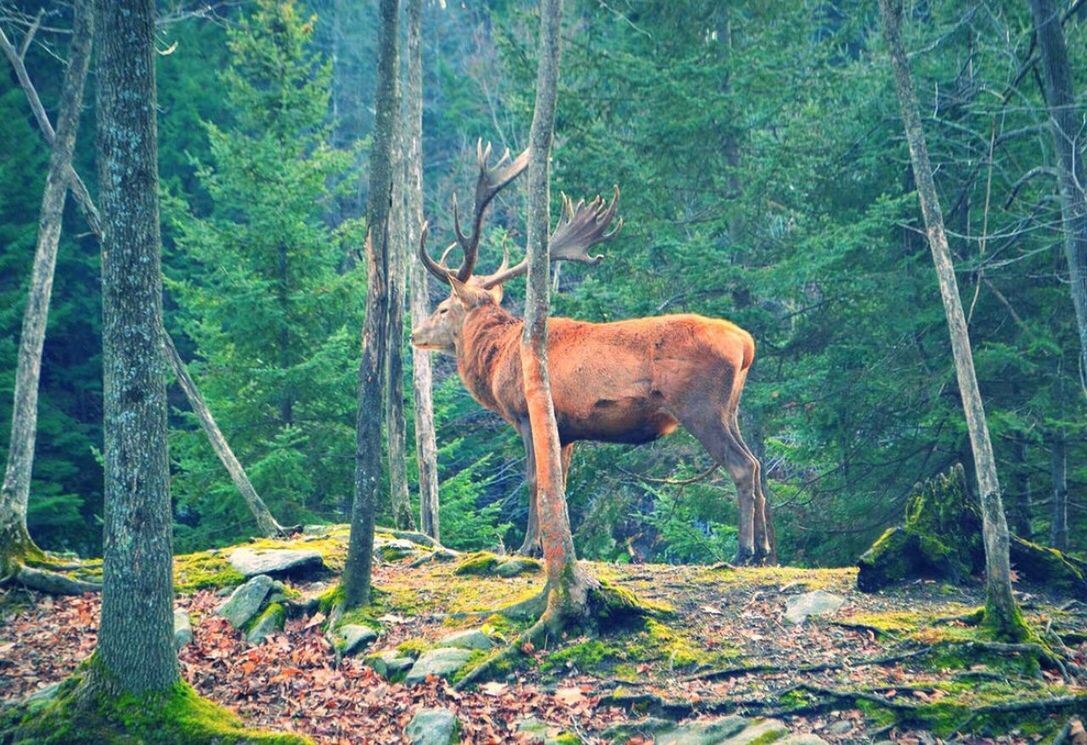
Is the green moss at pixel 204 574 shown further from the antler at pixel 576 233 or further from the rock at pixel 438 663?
the antler at pixel 576 233

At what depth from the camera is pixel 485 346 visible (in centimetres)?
1190

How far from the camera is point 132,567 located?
260 inches

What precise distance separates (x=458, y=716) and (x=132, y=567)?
2308 mm

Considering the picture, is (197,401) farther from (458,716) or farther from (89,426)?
(89,426)

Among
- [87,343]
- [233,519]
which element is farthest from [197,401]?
[87,343]

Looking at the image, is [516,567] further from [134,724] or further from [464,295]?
[134,724]

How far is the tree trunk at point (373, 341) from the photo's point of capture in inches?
338

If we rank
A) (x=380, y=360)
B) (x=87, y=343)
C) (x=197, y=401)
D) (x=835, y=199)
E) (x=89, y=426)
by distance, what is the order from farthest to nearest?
(x=87, y=343) < (x=89, y=426) < (x=835, y=199) < (x=197, y=401) < (x=380, y=360)

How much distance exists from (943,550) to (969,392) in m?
2.00

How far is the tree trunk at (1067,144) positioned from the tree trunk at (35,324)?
1052 cm

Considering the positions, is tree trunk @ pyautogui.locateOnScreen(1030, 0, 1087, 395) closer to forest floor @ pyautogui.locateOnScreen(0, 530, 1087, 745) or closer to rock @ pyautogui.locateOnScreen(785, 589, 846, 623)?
forest floor @ pyautogui.locateOnScreen(0, 530, 1087, 745)

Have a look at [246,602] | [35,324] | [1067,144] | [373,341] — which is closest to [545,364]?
[373,341]

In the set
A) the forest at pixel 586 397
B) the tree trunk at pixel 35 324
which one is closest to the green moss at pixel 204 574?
the forest at pixel 586 397

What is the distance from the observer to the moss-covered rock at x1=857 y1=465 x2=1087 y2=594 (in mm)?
9078
